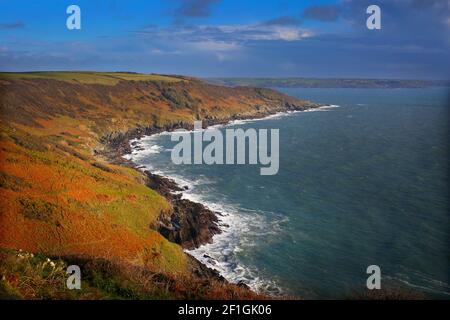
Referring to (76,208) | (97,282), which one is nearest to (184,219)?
(76,208)

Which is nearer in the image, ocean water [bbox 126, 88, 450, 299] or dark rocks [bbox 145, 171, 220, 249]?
ocean water [bbox 126, 88, 450, 299]

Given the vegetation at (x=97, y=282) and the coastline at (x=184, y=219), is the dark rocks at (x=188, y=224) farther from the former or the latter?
the vegetation at (x=97, y=282)

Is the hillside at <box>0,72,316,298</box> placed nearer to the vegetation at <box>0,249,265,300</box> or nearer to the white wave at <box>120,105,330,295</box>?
the vegetation at <box>0,249,265,300</box>

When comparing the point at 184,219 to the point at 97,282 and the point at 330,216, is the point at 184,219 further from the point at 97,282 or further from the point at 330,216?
the point at 97,282

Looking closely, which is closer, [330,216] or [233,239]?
[233,239]

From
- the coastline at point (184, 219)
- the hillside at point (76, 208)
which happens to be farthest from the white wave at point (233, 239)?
the hillside at point (76, 208)
